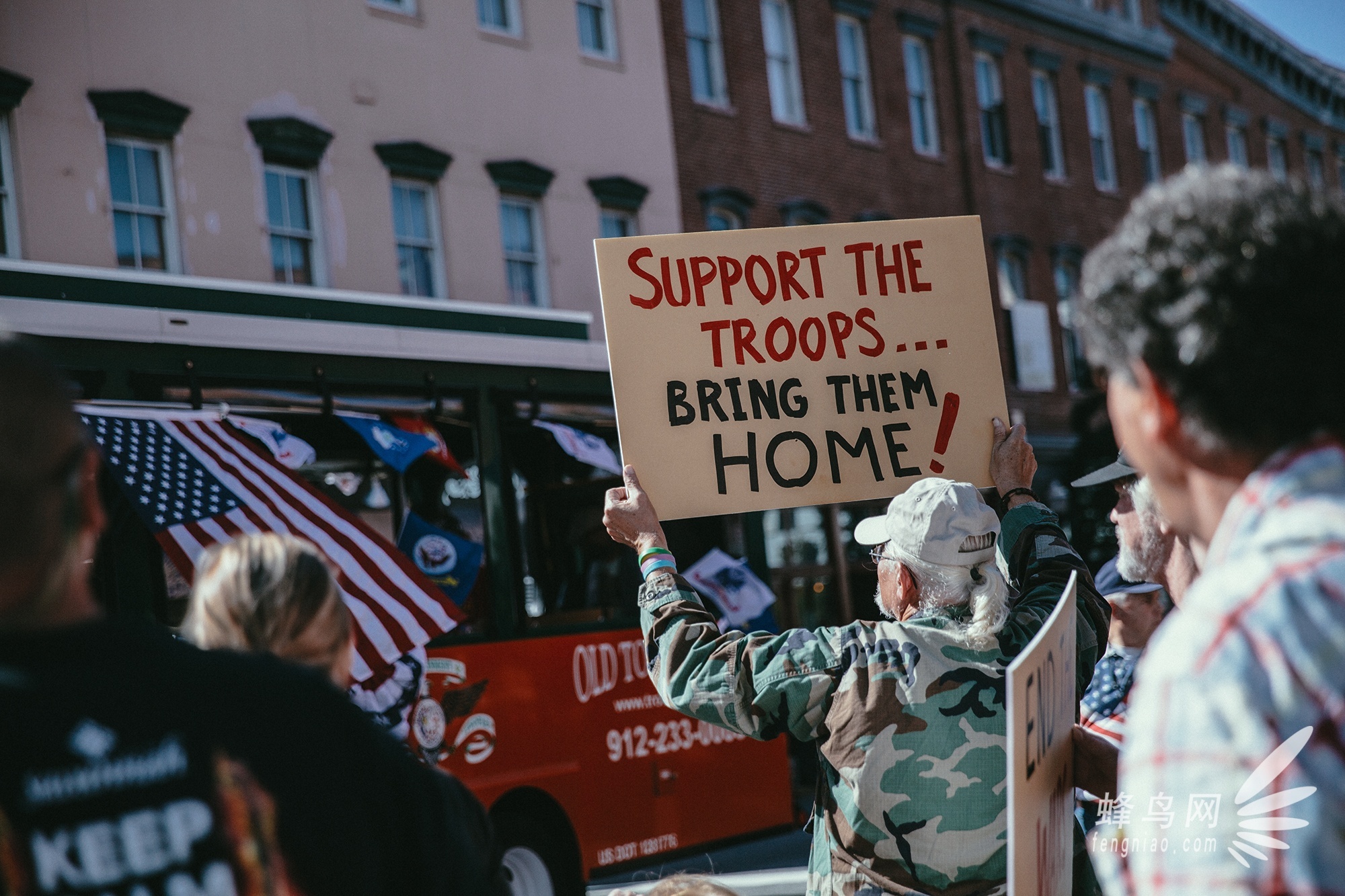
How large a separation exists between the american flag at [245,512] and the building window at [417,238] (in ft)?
23.5

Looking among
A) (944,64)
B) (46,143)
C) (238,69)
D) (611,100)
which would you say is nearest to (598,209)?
(611,100)

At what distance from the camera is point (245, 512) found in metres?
6.39

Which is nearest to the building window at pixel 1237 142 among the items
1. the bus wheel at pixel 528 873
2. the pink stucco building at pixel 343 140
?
the pink stucco building at pixel 343 140

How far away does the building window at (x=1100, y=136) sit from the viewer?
79.9ft

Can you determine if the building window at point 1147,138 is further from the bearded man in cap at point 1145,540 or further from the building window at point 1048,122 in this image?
the bearded man in cap at point 1145,540

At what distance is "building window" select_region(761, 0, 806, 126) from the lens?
18500mm

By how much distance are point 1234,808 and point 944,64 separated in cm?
2157

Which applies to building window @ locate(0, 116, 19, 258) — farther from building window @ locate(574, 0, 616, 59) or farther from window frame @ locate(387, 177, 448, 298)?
building window @ locate(574, 0, 616, 59)

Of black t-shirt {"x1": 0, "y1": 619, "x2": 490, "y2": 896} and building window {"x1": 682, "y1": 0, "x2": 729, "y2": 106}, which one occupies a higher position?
building window {"x1": 682, "y1": 0, "x2": 729, "y2": 106}

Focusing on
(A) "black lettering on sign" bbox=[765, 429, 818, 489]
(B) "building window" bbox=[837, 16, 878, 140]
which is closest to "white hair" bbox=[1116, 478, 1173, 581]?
(A) "black lettering on sign" bbox=[765, 429, 818, 489]

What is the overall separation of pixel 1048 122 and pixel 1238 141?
7.82 m

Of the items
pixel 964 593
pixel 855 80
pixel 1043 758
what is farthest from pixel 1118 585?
pixel 855 80

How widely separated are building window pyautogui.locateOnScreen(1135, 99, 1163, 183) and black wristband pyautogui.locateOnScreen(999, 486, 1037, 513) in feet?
77.8

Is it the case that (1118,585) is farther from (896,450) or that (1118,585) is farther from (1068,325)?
(1068,325)
